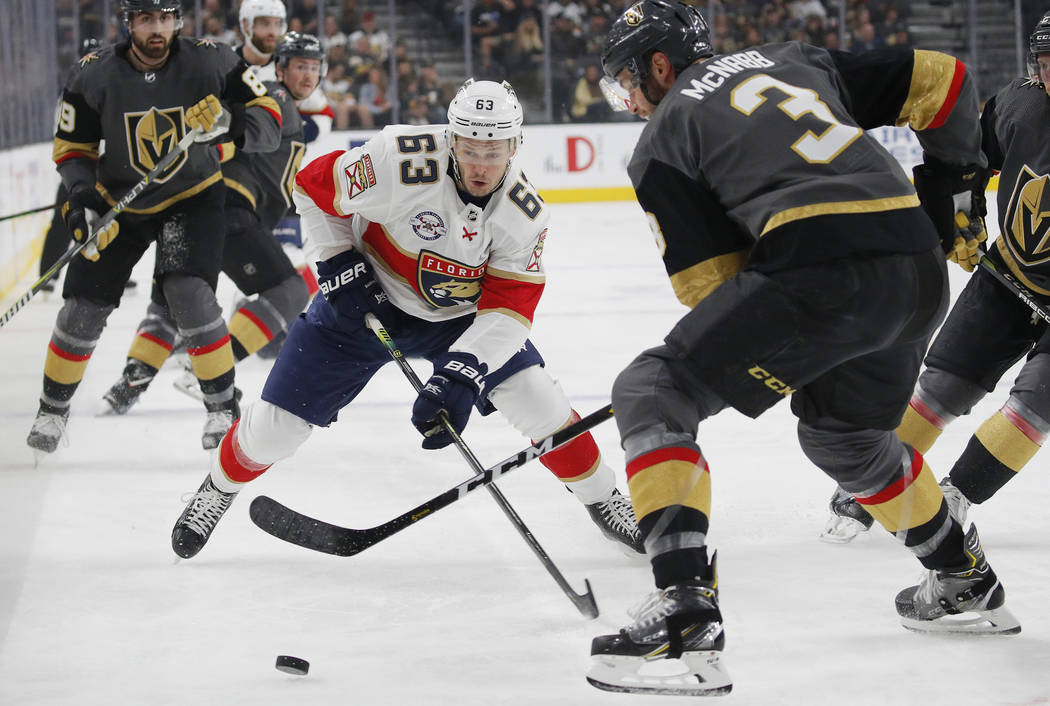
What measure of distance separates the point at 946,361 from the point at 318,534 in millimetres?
1360

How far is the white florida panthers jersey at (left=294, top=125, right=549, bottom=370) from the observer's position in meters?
2.36

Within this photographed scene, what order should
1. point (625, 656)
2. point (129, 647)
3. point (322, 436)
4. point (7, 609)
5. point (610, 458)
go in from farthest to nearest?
point (322, 436)
point (610, 458)
point (7, 609)
point (129, 647)
point (625, 656)

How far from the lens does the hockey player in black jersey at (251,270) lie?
3846mm

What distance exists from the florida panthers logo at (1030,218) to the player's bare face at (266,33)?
2.83 meters

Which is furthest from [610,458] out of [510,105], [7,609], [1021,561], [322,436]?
[7,609]

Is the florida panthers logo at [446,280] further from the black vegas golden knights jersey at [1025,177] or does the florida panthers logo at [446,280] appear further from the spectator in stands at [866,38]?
the spectator in stands at [866,38]

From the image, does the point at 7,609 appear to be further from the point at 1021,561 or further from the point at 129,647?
the point at 1021,561

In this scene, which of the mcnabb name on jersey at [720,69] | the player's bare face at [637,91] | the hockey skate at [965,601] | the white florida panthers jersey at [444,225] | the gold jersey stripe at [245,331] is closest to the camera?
the mcnabb name on jersey at [720,69]

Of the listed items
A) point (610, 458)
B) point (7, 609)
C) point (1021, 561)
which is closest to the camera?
point (7, 609)

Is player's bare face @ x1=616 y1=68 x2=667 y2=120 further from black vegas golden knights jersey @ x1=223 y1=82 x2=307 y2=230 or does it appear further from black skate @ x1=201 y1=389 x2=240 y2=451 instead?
black vegas golden knights jersey @ x1=223 y1=82 x2=307 y2=230

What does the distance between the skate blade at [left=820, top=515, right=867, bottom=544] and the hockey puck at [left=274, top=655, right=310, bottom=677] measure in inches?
48.5

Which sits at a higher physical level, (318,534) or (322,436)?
(318,534)

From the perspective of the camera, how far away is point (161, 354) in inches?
151

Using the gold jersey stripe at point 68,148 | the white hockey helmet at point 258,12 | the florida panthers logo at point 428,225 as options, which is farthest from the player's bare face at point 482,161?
the white hockey helmet at point 258,12
